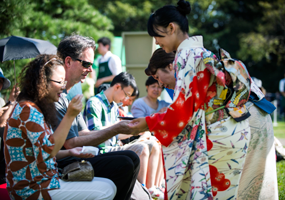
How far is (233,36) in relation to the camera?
24.0 metres

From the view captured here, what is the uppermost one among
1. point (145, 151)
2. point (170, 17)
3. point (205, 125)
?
point (170, 17)

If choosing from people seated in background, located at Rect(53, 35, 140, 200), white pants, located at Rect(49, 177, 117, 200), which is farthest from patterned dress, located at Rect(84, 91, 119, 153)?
white pants, located at Rect(49, 177, 117, 200)

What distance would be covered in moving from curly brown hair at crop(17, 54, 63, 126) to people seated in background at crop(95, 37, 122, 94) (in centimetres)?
408

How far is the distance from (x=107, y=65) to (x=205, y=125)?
4.70 metres

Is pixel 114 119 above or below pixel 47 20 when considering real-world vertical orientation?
below

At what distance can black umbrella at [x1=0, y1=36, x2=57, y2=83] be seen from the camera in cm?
474

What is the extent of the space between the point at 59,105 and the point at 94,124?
0.70 m

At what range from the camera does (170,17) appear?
2164 mm

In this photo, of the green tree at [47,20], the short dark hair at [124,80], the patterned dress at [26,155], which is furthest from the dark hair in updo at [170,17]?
the green tree at [47,20]

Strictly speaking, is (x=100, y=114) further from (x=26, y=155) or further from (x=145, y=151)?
(x=26, y=155)

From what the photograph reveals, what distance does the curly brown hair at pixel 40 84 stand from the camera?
6.55ft

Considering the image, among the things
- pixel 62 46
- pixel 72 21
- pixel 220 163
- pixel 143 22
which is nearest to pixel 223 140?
pixel 220 163

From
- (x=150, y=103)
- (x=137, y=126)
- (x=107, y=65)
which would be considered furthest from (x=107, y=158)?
(x=107, y=65)

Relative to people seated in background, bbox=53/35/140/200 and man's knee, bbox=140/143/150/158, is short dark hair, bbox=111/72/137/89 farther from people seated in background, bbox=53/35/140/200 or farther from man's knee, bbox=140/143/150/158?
people seated in background, bbox=53/35/140/200
